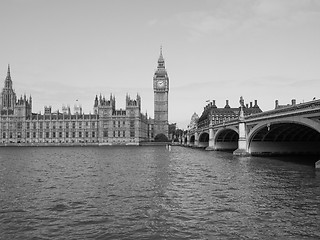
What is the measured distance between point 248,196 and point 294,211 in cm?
428

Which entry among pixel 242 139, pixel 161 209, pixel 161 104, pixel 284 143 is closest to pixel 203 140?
pixel 284 143

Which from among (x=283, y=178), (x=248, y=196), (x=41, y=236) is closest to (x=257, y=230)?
(x=248, y=196)

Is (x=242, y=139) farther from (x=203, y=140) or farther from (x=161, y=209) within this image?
(x=203, y=140)

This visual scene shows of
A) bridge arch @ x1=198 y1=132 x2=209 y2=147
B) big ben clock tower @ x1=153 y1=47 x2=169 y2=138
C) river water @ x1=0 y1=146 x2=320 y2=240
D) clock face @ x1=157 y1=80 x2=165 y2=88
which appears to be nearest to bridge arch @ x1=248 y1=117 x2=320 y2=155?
river water @ x1=0 y1=146 x2=320 y2=240

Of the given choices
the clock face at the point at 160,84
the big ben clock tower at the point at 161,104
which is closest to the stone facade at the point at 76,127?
the big ben clock tower at the point at 161,104

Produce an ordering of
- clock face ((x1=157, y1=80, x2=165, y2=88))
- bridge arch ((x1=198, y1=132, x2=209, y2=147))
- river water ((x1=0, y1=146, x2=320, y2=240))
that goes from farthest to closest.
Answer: clock face ((x1=157, y1=80, x2=165, y2=88)), bridge arch ((x1=198, y1=132, x2=209, y2=147)), river water ((x1=0, y1=146, x2=320, y2=240))

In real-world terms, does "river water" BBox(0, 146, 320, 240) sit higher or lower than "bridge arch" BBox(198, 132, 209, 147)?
lower

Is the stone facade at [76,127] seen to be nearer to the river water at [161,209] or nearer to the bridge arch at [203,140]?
the bridge arch at [203,140]

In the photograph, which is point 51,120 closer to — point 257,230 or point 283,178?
point 283,178

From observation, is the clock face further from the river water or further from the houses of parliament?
the river water

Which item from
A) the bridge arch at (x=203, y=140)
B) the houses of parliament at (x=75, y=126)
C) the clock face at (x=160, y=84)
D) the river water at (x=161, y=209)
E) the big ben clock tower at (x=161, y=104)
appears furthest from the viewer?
the clock face at (x=160, y=84)

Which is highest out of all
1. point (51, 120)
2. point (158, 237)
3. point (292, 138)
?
point (51, 120)

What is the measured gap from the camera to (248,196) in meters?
20.8

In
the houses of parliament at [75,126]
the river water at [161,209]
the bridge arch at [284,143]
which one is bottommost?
the river water at [161,209]
